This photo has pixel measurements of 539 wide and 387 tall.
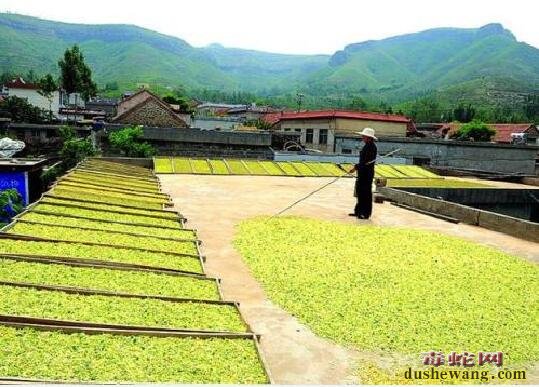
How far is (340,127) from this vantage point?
32.0 meters

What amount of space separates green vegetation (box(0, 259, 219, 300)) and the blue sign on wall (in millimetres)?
6091

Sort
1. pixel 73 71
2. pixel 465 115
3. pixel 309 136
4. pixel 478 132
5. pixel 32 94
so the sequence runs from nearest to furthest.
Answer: pixel 309 136 → pixel 73 71 → pixel 478 132 → pixel 32 94 → pixel 465 115

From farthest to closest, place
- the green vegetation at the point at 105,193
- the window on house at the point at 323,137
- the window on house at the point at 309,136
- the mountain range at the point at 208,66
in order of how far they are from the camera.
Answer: the mountain range at the point at 208,66 → the window on house at the point at 309,136 → the window on house at the point at 323,137 → the green vegetation at the point at 105,193

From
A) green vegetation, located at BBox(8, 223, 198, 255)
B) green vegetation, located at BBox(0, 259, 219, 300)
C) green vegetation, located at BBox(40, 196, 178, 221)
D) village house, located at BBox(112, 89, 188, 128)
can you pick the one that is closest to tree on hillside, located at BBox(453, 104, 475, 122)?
village house, located at BBox(112, 89, 188, 128)

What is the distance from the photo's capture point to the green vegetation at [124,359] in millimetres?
3078

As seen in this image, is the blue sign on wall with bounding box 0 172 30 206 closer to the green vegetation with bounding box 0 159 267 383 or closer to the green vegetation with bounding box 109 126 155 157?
the green vegetation with bounding box 0 159 267 383

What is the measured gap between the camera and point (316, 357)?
415 cm

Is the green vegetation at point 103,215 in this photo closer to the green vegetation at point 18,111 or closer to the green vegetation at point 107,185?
the green vegetation at point 107,185

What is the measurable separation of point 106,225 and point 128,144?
1528cm

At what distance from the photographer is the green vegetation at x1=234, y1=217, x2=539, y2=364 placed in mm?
4562

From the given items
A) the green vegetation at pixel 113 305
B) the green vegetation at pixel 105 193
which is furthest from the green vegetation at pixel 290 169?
the green vegetation at pixel 113 305

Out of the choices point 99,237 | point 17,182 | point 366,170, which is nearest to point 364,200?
point 366,170

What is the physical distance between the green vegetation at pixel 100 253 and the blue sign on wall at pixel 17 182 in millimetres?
5237

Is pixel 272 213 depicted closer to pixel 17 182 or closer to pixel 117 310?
pixel 17 182
